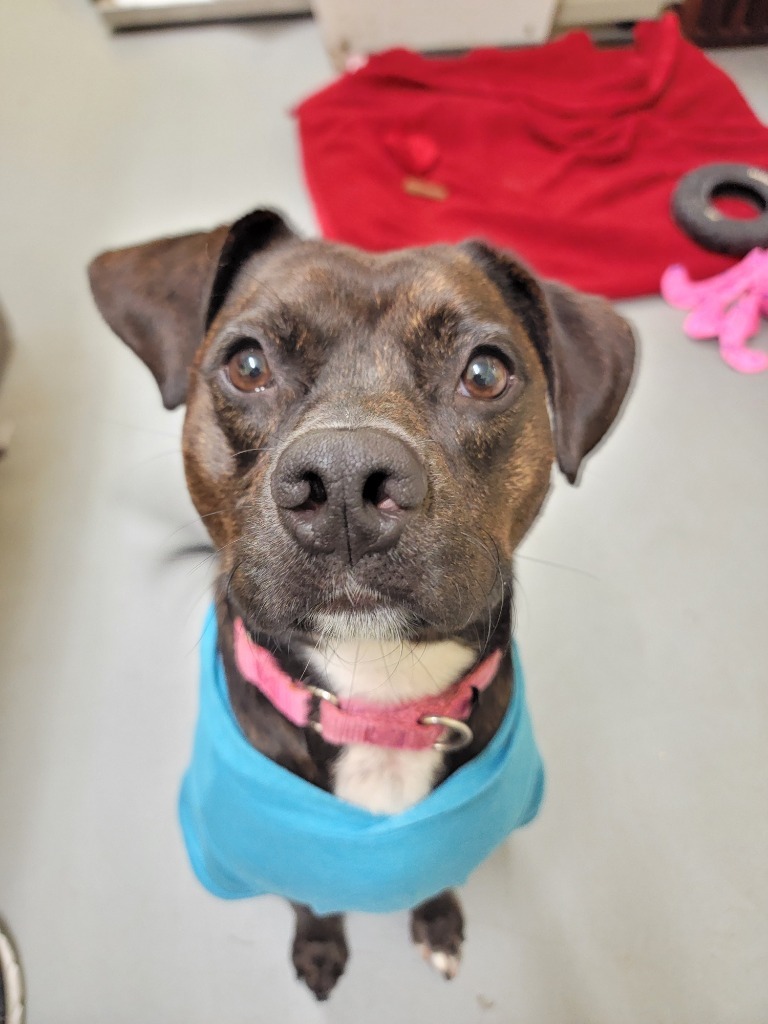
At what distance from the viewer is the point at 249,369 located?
3.89ft

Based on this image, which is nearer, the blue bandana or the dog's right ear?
the blue bandana

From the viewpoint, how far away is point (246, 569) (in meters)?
1.00

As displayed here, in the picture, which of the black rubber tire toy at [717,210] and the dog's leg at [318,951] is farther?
the black rubber tire toy at [717,210]

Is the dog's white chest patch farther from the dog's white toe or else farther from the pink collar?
the dog's white toe

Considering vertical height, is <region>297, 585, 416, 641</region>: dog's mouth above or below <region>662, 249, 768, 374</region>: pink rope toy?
above

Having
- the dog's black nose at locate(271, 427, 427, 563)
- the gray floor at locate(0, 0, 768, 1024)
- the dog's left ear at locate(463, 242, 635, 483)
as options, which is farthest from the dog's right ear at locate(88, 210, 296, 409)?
the gray floor at locate(0, 0, 768, 1024)

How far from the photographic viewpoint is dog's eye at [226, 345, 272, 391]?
1.18m

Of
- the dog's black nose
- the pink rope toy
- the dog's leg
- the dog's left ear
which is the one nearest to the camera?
the dog's black nose

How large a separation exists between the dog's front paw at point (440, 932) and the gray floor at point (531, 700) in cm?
4

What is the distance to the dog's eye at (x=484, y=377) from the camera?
1.18 m

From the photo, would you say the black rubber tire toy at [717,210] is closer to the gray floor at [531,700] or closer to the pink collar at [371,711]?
the gray floor at [531,700]

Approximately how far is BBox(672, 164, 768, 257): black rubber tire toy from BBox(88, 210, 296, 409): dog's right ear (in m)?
2.30

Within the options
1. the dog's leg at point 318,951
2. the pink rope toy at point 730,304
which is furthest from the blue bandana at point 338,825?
the pink rope toy at point 730,304

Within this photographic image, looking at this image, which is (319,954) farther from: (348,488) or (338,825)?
(348,488)
